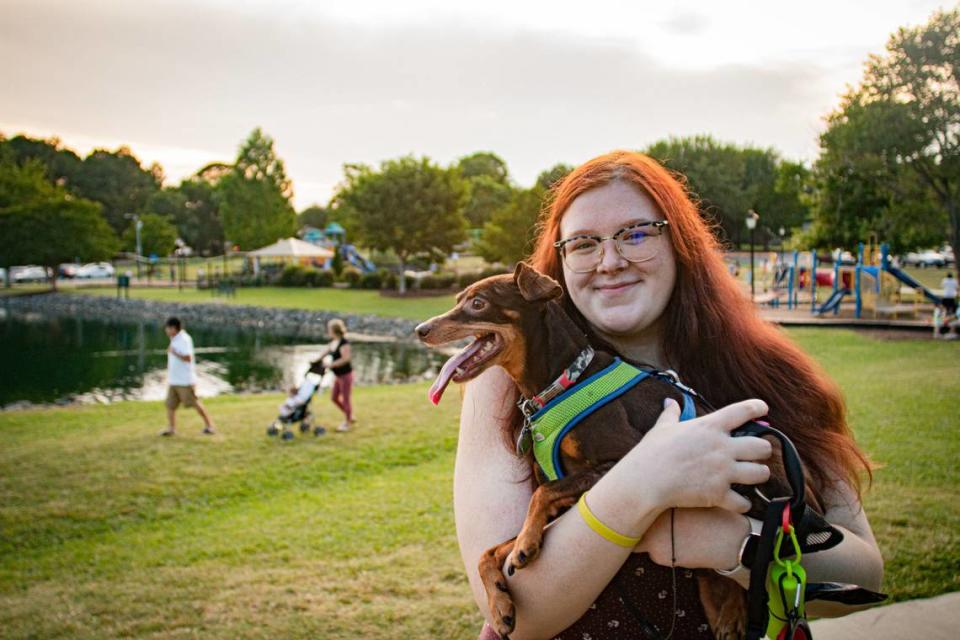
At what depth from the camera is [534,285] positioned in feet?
5.28

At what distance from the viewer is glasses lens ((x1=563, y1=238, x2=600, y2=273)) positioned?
5.35ft

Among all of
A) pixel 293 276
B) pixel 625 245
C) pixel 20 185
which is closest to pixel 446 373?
pixel 625 245

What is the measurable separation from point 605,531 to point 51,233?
1975 inches

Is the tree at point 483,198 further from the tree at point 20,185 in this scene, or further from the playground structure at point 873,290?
the playground structure at point 873,290

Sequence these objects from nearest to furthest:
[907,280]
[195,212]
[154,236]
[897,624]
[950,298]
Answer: [897,624] < [950,298] < [907,280] < [154,236] < [195,212]

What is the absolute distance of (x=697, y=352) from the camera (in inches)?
69.3

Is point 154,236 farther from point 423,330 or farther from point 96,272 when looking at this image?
point 423,330

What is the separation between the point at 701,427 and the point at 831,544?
0.42 metres

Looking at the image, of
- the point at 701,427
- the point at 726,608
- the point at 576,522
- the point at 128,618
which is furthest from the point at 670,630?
the point at 128,618

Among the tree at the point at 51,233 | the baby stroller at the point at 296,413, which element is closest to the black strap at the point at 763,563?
the baby stroller at the point at 296,413

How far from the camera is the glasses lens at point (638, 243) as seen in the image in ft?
5.32

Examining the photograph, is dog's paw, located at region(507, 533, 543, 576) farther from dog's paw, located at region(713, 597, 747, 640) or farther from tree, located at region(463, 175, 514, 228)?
tree, located at region(463, 175, 514, 228)

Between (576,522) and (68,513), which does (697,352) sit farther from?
(68,513)

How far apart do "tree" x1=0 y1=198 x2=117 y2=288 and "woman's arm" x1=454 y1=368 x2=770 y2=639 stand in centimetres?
4923
